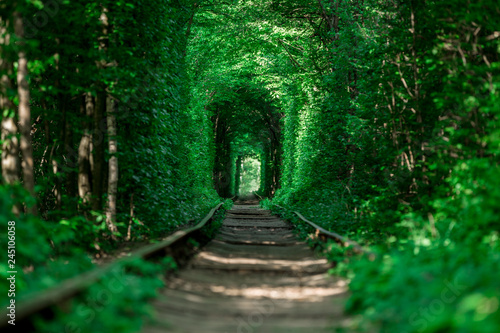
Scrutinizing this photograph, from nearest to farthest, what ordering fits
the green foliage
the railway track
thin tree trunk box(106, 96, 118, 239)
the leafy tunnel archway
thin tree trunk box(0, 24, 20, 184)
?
the green foliage → the railway track → thin tree trunk box(0, 24, 20, 184) → thin tree trunk box(106, 96, 118, 239) → the leafy tunnel archway

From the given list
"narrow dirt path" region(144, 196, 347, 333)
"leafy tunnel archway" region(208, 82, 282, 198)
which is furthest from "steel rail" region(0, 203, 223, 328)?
"leafy tunnel archway" region(208, 82, 282, 198)

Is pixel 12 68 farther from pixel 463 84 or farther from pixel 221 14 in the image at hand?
pixel 221 14

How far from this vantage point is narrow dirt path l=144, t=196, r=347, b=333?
4.55 m

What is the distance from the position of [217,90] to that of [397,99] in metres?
24.8

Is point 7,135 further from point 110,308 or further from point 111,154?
point 110,308

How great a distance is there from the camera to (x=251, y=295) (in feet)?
19.5

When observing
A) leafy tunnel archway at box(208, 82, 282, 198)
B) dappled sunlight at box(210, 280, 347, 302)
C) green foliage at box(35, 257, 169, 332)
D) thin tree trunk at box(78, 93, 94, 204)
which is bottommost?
dappled sunlight at box(210, 280, 347, 302)

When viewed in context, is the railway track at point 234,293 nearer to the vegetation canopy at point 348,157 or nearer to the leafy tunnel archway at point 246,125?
the vegetation canopy at point 348,157

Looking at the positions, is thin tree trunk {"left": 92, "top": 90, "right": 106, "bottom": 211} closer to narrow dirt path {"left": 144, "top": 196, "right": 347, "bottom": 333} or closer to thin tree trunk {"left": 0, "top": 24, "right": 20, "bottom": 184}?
narrow dirt path {"left": 144, "top": 196, "right": 347, "bottom": 333}

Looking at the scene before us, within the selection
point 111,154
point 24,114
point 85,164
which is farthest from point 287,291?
point 85,164

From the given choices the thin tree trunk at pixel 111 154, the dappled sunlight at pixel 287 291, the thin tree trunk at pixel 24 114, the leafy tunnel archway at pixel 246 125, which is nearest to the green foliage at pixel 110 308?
the dappled sunlight at pixel 287 291

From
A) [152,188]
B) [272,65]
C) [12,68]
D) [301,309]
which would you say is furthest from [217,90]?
[301,309]

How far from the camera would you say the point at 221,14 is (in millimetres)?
24328

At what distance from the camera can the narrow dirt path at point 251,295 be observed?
455 cm
